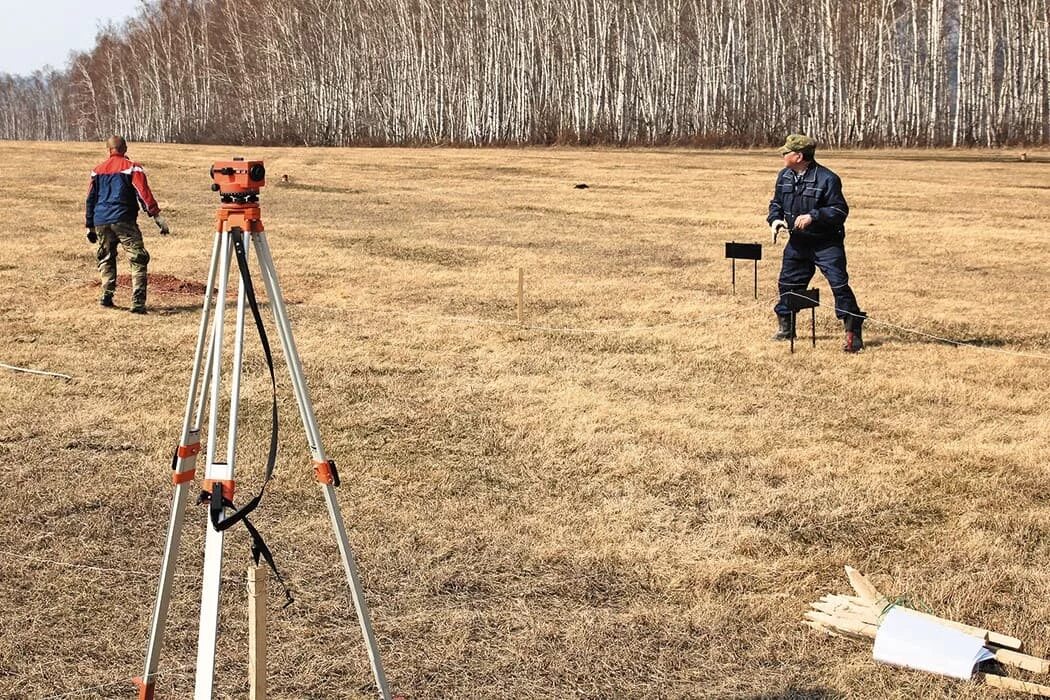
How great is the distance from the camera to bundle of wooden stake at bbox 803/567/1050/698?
4926 millimetres

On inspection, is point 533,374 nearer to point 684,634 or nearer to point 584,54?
point 684,634

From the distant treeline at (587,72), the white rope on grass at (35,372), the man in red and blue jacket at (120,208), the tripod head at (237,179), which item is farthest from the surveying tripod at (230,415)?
the distant treeline at (587,72)

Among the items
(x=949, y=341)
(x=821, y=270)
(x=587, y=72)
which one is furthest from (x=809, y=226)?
(x=587, y=72)

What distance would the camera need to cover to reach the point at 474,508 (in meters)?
7.36

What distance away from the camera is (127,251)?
45.5ft

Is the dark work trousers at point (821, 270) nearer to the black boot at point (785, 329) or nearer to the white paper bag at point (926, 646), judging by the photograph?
the black boot at point (785, 329)

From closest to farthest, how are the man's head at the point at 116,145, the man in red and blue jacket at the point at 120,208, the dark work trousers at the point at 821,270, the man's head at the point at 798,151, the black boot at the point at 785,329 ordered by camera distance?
the man's head at the point at 798,151
the dark work trousers at the point at 821,270
the black boot at the point at 785,329
the man's head at the point at 116,145
the man in red and blue jacket at the point at 120,208

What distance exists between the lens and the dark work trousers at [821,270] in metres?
12.0

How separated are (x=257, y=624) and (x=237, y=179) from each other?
4.75ft

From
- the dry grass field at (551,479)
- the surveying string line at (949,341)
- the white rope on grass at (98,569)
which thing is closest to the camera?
the dry grass field at (551,479)

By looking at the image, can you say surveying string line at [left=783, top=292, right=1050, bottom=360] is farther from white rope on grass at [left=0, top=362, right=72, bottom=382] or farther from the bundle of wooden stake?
white rope on grass at [left=0, top=362, right=72, bottom=382]

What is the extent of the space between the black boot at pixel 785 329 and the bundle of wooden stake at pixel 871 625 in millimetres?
6298

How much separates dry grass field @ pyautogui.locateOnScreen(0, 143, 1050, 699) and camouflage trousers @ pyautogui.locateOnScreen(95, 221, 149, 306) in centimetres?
35

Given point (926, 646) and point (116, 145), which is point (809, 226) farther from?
point (116, 145)
